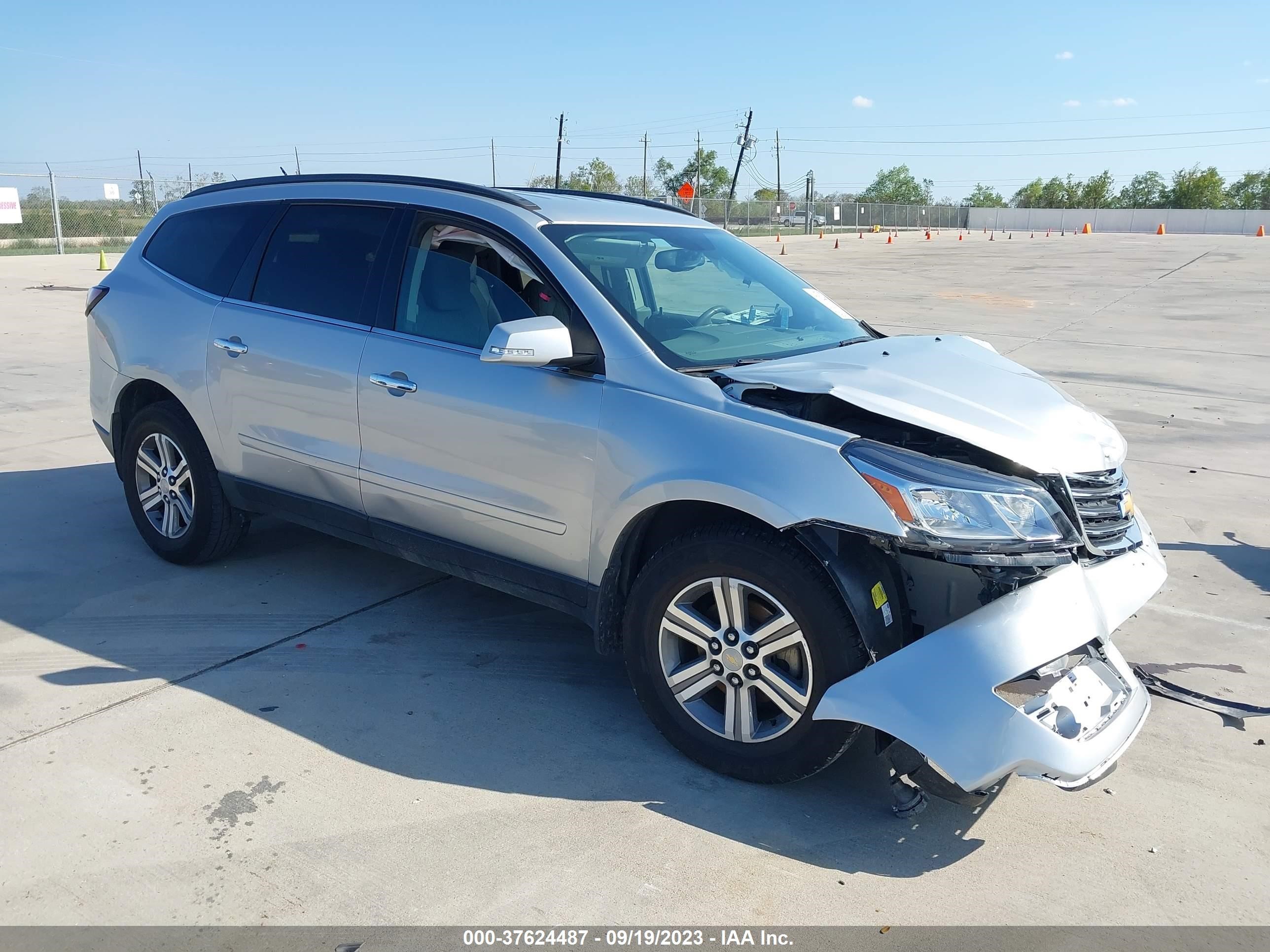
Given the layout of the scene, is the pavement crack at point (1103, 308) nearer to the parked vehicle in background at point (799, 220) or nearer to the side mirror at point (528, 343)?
the side mirror at point (528, 343)

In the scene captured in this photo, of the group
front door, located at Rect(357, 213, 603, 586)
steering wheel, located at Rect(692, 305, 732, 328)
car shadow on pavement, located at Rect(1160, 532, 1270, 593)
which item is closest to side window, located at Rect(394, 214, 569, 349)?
front door, located at Rect(357, 213, 603, 586)

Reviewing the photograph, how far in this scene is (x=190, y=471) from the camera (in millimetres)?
5191

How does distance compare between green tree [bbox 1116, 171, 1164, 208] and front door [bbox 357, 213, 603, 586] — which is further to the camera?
green tree [bbox 1116, 171, 1164, 208]

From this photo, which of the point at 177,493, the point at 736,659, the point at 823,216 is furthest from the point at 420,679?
the point at 823,216

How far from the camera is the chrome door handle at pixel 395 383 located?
4164 millimetres

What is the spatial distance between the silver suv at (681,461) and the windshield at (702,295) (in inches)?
0.7

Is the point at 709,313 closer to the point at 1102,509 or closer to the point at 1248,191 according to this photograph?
the point at 1102,509

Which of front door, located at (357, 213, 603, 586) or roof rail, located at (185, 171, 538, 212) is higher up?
roof rail, located at (185, 171, 538, 212)

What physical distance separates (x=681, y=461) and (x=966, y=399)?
1.00 meters

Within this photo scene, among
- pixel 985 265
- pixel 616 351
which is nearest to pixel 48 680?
pixel 616 351

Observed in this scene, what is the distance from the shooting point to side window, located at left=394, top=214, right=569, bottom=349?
402cm

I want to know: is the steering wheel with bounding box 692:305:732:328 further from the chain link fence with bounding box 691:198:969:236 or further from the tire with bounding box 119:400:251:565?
the chain link fence with bounding box 691:198:969:236

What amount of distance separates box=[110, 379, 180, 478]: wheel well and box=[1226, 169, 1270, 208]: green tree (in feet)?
360

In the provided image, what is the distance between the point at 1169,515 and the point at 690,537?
417 cm
